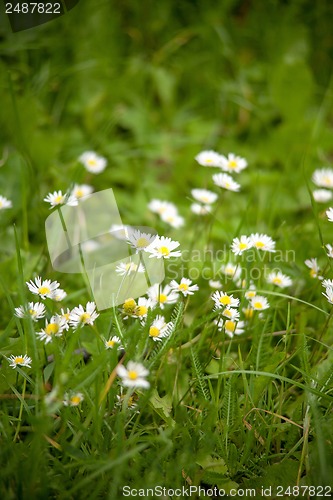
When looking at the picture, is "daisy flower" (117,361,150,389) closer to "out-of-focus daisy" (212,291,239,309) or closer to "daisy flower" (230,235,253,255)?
"out-of-focus daisy" (212,291,239,309)

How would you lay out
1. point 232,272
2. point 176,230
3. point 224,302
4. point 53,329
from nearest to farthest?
point 53,329, point 224,302, point 232,272, point 176,230

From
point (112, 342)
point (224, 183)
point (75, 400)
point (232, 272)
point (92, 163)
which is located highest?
point (92, 163)

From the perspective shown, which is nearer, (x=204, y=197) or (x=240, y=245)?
Answer: (x=240, y=245)

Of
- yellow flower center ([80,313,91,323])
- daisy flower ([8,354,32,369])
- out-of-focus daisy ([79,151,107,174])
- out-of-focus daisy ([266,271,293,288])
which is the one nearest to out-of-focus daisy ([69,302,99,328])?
yellow flower center ([80,313,91,323])

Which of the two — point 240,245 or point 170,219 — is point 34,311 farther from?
point 170,219

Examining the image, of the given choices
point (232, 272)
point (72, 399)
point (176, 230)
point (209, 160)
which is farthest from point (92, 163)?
point (72, 399)

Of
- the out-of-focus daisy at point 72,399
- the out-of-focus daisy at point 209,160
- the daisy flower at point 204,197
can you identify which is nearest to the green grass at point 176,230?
the out-of-focus daisy at point 72,399
